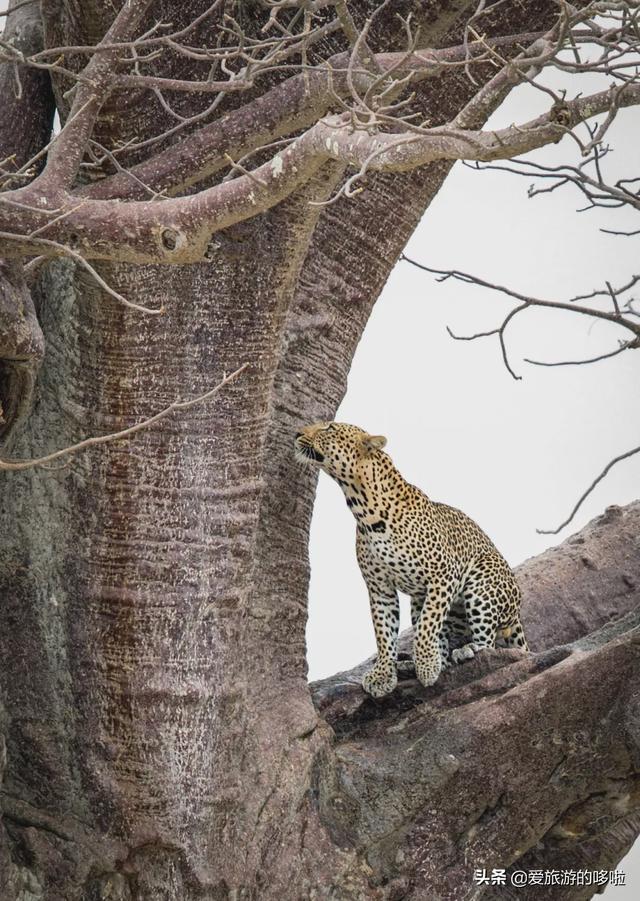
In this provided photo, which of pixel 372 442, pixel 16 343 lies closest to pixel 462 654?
pixel 372 442

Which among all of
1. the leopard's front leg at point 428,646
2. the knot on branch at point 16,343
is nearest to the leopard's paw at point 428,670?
the leopard's front leg at point 428,646

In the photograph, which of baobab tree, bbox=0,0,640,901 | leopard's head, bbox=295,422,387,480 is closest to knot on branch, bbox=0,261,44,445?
baobab tree, bbox=0,0,640,901

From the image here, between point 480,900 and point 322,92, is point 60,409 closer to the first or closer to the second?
point 322,92

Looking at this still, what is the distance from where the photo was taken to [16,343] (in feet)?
10.2

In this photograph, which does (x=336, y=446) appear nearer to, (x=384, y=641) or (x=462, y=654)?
(x=384, y=641)

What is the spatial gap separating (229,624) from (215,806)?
47 cm

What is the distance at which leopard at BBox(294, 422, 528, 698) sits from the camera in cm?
403

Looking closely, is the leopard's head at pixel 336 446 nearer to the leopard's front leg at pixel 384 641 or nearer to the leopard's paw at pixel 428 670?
the leopard's front leg at pixel 384 641

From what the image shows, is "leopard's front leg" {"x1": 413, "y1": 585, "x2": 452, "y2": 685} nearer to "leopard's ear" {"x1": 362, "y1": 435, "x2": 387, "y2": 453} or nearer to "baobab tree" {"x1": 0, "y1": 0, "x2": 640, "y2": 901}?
"baobab tree" {"x1": 0, "y1": 0, "x2": 640, "y2": 901}

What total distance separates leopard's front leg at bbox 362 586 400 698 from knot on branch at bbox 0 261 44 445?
4.46 feet

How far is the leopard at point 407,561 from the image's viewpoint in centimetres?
403

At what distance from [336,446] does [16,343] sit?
1.13 m

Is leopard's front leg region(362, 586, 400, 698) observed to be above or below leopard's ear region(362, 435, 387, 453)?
below

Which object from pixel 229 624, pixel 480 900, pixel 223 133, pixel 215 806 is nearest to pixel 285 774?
pixel 215 806
